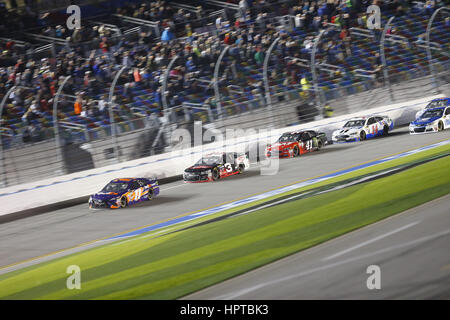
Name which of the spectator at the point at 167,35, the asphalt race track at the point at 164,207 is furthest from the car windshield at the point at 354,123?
the spectator at the point at 167,35

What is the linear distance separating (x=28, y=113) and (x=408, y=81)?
1775 cm

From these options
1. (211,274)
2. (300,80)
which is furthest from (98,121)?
(211,274)

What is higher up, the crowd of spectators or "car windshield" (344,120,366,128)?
the crowd of spectators

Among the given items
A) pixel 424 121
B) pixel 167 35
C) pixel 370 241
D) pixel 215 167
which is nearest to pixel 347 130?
pixel 424 121

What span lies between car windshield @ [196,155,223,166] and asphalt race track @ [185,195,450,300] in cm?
1070

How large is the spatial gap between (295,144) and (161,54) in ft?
29.7

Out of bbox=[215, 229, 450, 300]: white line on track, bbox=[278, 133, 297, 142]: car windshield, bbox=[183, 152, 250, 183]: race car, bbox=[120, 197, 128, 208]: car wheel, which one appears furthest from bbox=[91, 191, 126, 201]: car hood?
bbox=[215, 229, 450, 300]: white line on track

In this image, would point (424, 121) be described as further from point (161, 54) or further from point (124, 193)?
point (124, 193)

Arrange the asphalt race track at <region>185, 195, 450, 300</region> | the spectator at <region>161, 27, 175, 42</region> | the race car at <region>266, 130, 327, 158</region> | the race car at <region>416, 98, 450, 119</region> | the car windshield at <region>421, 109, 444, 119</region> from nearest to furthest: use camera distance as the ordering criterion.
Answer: the asphalt race track at <region>185, 195, 450, 300</region> → the race car at <region>266, 130, 327, 158</region> → the car windshield at <region>421, 109, 444, 119</region> → the race car at <region>416, 98, 450, 119</region> → the spectator at <region>161, 27, 175, 42</region>

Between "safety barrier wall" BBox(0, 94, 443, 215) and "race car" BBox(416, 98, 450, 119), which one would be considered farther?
"race car" BBox(416, 98, 450, 119)

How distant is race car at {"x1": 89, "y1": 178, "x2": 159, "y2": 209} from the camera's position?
17062 millimetres

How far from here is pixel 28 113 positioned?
24.8 meters

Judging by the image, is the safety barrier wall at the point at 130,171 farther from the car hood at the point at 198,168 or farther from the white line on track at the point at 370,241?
the white line on track at the point at 370,241

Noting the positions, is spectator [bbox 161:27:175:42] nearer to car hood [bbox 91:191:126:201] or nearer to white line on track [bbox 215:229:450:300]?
car hood [bbox 91:191:126:201]
